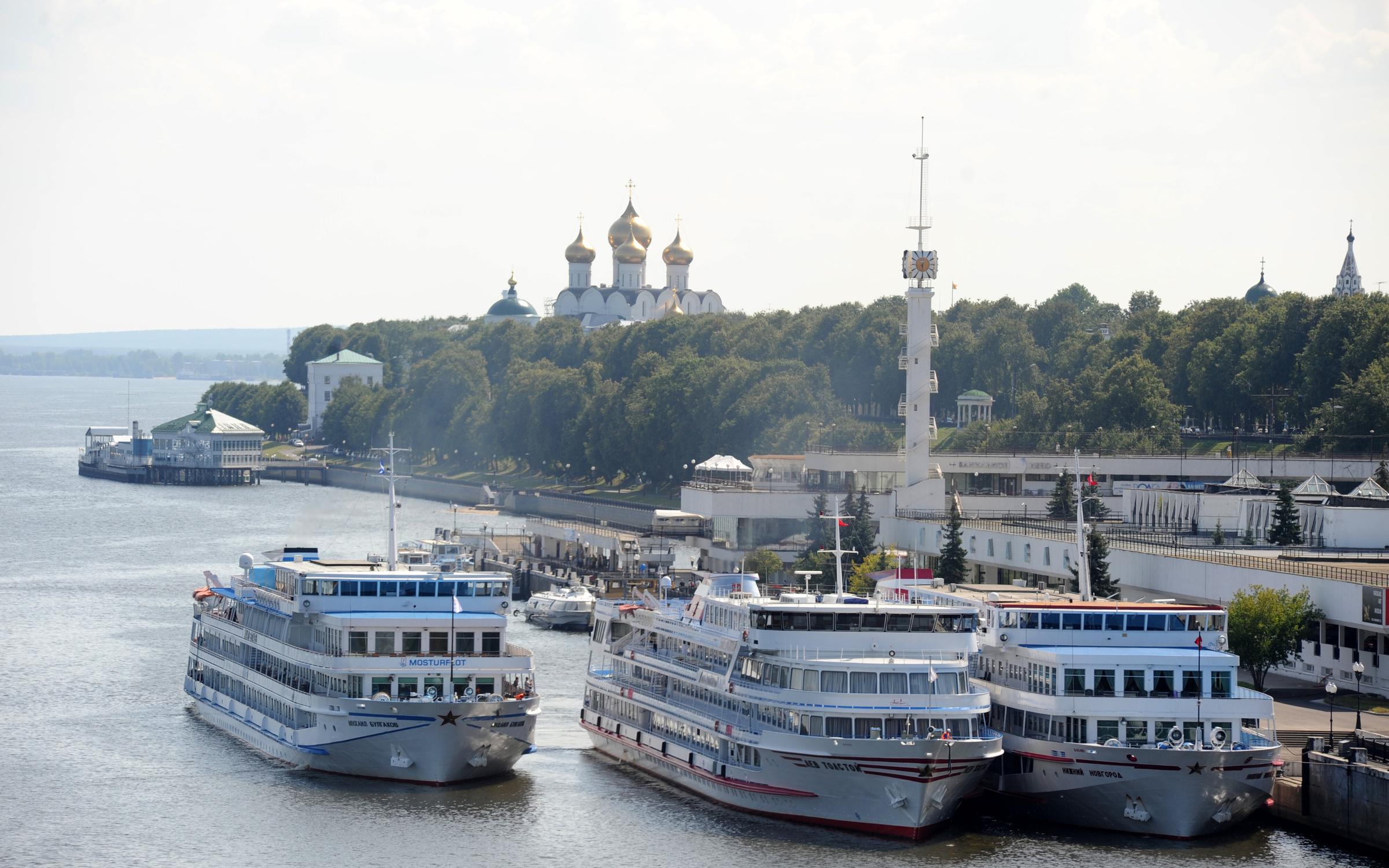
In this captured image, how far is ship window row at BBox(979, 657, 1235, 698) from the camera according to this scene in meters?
57.6

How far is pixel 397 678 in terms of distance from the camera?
62156 mm

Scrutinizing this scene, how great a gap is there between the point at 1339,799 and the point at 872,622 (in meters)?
12.8

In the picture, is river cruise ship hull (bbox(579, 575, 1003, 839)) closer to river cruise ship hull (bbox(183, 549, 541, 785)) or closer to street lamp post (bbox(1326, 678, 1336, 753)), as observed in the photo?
river cruise ship hull (bbox(183, 549, 541, 785))

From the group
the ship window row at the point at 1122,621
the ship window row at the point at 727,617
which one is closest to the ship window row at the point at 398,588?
the ship window row at the point at 727,617

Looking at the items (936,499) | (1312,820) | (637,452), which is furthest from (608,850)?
(637,452)

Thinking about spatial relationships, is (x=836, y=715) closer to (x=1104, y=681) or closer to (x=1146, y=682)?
(x=1104, y=681)

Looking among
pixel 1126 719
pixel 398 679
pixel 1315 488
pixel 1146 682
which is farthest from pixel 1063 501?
pixel 398 679

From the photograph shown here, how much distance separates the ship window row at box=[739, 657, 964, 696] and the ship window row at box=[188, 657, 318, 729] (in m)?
15.2

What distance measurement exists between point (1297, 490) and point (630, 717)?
39903 millimetres

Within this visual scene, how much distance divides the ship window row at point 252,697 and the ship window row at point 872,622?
47.7 feet

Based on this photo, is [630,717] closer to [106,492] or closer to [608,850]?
[608,850]

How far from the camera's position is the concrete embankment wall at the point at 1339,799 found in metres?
54.3

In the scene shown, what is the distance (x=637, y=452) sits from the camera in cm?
16950

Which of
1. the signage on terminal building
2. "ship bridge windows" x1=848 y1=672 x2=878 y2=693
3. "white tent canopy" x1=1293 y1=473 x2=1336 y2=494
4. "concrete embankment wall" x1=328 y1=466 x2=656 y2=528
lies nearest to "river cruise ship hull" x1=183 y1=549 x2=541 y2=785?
"ship bridge windows" x1=848 y1=672 x2=878 y2=693
